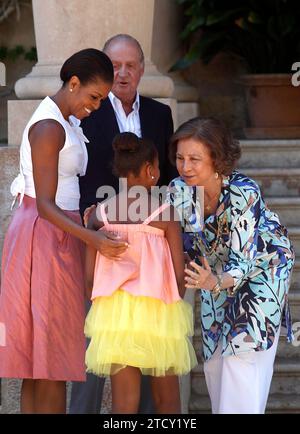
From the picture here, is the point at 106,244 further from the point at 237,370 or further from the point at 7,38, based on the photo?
the point at 7,38

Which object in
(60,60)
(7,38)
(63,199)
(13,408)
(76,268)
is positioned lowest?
(13,408)

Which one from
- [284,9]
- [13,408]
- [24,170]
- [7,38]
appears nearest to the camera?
[24,170]

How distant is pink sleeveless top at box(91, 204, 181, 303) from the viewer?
4.11 m

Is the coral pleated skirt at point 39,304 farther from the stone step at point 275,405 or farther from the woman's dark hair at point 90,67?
the stone step at point 275,405

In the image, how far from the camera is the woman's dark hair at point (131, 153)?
13.6ft

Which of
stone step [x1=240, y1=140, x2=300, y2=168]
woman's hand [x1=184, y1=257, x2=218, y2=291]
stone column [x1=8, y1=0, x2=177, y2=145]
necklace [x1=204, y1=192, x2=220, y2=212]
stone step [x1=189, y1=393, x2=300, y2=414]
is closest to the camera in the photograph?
woman's hand [x1=184, y1=257, x2=218, y2=291]

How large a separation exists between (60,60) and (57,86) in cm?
20

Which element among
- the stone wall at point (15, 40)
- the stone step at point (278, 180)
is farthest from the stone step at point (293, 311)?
the stone wall at point (15, 40)

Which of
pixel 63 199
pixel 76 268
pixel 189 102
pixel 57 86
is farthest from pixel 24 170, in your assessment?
pixel 189 102

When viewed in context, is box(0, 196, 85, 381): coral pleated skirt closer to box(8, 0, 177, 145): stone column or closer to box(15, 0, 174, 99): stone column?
box(8, 0, 177, 145): stone column

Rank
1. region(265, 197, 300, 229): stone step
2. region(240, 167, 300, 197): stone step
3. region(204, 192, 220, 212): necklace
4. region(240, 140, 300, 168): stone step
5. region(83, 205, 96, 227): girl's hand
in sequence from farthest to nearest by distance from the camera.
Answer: region(240, 140, 300, 168): stone step → region(240, 167, 300, 197): stone step → region(265, 197, 300, 229): stone step → region(83, 205, 96, 227): girl's hand → region(204, 192, 220, 212): necklace

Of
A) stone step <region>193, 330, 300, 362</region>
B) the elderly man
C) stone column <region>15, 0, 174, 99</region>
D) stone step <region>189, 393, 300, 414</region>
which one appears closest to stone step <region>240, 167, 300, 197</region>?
stone step <region>193, 330, 300, 362</region>

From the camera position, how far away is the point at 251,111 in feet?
23.8

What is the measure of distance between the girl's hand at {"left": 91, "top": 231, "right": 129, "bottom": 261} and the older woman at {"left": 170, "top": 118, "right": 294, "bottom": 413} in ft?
1.00
